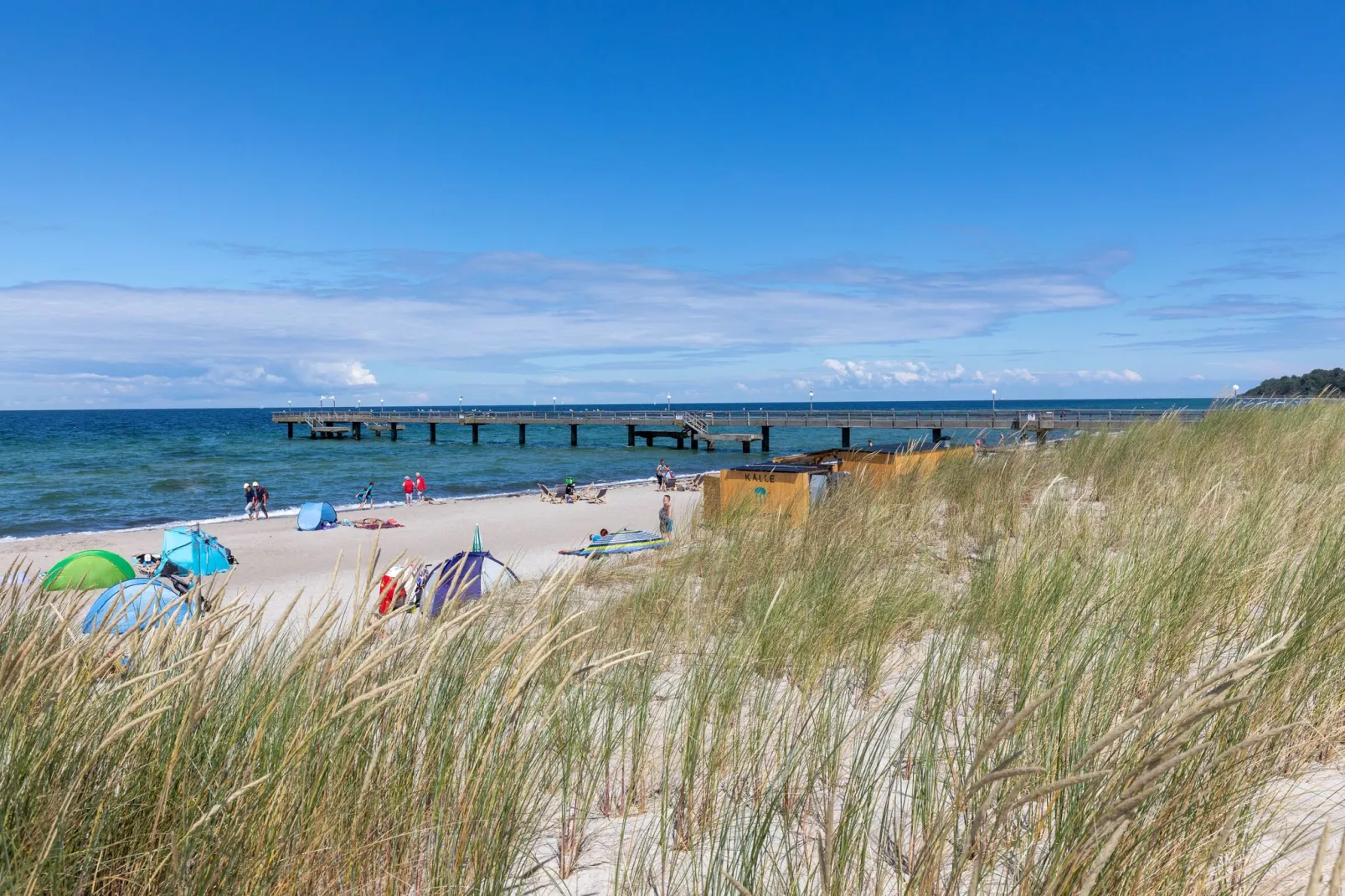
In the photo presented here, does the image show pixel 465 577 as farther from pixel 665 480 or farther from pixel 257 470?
pixel 257 470

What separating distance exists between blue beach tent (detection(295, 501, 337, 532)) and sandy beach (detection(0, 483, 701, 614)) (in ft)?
1.04

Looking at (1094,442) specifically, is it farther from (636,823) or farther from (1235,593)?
(636,823)

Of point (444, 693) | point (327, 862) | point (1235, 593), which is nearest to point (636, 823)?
point (444, 693)

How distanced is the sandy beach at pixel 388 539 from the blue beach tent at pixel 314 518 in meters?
0.32

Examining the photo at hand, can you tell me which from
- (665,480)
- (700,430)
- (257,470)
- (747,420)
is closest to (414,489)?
(665,480)

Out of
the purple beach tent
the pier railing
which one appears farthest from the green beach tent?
the pier railing

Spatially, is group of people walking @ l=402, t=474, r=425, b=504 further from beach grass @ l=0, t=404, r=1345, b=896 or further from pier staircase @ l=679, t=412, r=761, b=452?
pier staircase @ l=679, t=412, r=761, b=452

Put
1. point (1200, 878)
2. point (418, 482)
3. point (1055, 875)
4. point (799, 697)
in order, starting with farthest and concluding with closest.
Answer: point (418, 482) → point (799, 697) → point (1200, 878) → point (1055, 875)

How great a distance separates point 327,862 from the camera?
1879mm

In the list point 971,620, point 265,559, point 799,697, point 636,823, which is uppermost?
point 971,620

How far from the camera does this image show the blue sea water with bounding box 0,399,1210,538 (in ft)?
87.0

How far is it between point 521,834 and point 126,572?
11.6 metres

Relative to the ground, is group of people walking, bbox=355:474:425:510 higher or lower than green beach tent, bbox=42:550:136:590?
lower

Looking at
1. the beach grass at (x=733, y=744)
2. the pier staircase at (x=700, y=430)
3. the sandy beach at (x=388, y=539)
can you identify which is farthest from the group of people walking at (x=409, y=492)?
the pier staircase at (x=700, y=430)
